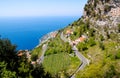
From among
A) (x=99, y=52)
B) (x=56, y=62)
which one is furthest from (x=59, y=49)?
(x=99, y=52)

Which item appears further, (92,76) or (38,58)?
(38,58)

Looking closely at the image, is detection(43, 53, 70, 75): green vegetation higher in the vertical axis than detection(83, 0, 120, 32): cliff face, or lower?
lower

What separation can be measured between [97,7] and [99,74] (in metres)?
79.0

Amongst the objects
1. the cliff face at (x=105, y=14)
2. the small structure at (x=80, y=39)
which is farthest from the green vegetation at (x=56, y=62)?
the cliff face at (x=105, y=14)

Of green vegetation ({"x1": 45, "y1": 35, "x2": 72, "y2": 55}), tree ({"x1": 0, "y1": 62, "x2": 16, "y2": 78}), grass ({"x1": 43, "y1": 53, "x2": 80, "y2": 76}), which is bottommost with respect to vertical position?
tree ({"x1": 0, "y1": 62, "x2": 16, "y2": 78})

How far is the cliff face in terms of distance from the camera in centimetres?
12505

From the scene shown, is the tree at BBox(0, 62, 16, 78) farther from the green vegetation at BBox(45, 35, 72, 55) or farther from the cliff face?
the cliff face

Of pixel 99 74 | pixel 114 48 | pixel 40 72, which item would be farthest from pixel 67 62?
pixel 40 72

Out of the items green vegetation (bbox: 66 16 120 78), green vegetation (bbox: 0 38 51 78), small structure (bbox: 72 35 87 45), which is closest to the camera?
green vegetation (bbox: 0 38 51 78)

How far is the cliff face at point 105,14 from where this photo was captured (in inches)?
4923

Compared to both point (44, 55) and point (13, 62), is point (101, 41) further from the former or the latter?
point (13, 62)

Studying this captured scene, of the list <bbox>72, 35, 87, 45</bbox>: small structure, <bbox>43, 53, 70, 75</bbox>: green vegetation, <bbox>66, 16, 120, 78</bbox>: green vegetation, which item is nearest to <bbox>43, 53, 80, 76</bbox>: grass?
<bbox>43, 53, 70, 75</bbox>: green vegetation

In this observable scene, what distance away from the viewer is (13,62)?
51.3m

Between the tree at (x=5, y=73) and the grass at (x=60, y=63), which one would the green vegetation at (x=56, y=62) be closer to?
the grass at (x=60, y=63)
